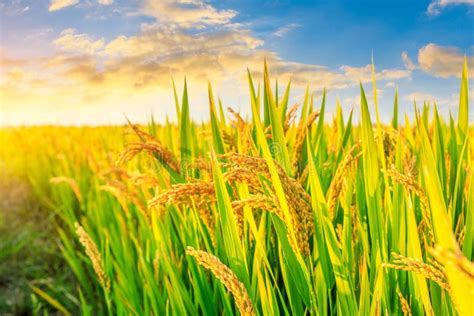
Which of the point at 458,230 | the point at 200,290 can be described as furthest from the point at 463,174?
the point at 200,290

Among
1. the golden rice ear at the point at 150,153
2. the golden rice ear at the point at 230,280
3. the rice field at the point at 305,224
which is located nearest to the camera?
the golden rice ear at the point at 230,280

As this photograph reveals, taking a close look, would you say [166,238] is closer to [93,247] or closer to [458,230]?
[93,247]

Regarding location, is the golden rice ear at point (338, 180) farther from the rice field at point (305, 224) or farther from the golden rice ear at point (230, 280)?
the golden rice ear at point (230, 280)

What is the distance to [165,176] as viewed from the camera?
191 cm

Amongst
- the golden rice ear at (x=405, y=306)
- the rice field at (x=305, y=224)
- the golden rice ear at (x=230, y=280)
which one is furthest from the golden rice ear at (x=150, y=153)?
the golden rice ear at (x=405, y=306)

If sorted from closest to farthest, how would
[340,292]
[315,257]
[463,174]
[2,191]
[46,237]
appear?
[340,292], [315,257], [463,174], [46,237], [2,191]

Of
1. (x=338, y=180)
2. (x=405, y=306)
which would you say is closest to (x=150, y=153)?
(x=338, y=180)

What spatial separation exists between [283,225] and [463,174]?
0.84m

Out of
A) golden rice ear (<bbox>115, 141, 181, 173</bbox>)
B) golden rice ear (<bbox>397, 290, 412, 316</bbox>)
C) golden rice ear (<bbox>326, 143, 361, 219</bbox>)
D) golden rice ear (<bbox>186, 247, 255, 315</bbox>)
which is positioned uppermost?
golden rice ear (<bbox>115, 141, 181, 173</bbox>)

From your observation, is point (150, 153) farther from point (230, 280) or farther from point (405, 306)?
point (405, 306)

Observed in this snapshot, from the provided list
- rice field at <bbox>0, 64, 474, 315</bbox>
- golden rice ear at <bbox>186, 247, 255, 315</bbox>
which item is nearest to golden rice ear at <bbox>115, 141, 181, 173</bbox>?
rice field at <bbox>0, 64, 474, 315</bbox>

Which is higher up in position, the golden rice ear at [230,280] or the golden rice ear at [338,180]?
the golden rice ear at [338,180]

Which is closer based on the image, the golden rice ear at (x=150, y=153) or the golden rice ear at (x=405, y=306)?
the golden rice ear at (x=405, y=306)

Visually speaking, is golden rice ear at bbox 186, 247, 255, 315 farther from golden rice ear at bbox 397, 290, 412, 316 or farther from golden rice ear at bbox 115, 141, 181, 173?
golden rice ear at bbox 115, 141, 181, 173
